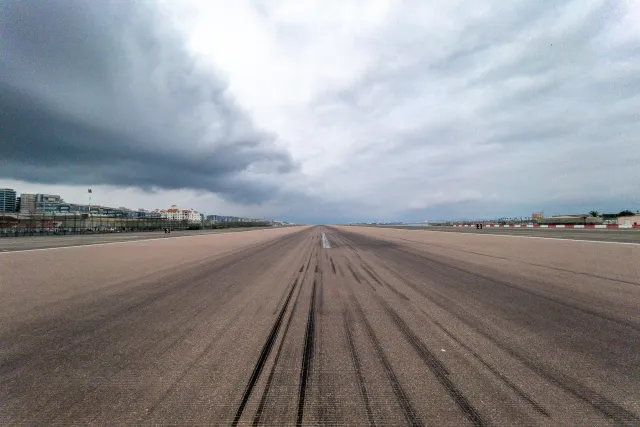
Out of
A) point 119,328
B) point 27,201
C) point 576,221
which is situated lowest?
point 119,328

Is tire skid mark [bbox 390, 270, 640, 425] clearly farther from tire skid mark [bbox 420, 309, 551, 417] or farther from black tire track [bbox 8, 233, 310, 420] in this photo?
black tire track [bbox 8, 233, 310, 420]

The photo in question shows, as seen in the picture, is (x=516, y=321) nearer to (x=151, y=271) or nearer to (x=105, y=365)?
(x=105, y=365)

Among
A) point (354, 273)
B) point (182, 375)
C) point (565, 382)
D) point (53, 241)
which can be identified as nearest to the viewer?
point (565, 382)

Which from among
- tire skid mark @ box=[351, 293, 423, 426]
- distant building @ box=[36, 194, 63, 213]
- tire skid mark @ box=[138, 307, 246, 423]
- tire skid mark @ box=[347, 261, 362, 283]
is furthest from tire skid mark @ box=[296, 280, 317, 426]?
distant building @ box=[36, 194, 63, 213]

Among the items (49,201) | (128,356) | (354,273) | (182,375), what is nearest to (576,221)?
(354,273)

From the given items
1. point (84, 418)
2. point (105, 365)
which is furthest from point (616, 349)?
point (105, 365)

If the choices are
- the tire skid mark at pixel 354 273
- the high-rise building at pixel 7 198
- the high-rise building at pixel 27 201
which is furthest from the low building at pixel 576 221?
the high-rise building at pixel 7 198

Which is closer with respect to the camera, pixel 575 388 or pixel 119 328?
pixel 575 388

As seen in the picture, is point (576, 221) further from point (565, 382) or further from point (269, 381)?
point (269, 381)

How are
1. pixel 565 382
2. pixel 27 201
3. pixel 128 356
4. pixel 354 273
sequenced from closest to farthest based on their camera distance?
1. pixel 565 382
2. pixel 128 356
3. pixel 354 273
4. pixel 27 201
